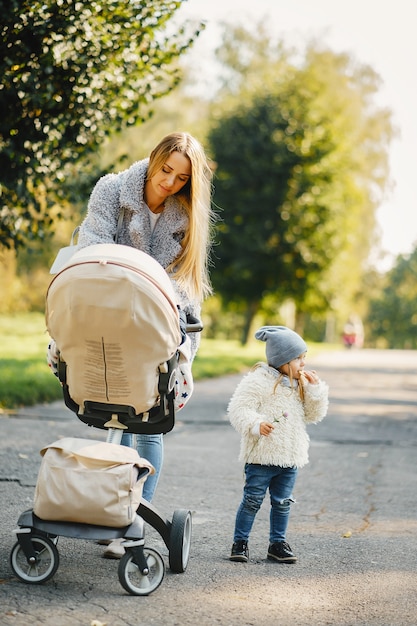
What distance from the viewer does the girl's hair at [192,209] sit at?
421 centimetres

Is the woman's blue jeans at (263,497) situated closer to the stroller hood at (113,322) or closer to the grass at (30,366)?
the stroller hood at (113,322)

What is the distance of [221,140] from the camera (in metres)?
31.1

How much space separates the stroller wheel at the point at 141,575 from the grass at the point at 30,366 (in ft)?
3.60

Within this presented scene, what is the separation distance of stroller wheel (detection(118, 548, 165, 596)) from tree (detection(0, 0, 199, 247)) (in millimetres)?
5360

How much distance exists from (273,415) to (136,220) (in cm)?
120

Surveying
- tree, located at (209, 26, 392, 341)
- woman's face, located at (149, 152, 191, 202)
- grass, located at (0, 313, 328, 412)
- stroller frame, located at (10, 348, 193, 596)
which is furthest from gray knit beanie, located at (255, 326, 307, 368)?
tree, located at (209, 26, 392, 341)

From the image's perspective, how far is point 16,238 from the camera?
9906 millimetres

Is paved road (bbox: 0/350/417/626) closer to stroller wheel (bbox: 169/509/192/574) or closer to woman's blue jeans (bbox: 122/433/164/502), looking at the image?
stroller wheel (bbox: 169/509/192/574)

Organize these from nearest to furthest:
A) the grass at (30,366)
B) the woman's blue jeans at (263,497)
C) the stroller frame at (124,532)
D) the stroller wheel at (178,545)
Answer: the stroller frame at (124,532), the stroller wheel at (178,545), the woman's blue jeans at (263,497), the grass at (30,366)

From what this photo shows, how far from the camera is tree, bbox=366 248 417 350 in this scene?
79.0m

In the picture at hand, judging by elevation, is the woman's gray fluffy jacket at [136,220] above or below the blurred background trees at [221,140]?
below

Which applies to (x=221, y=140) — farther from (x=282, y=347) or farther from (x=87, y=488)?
(x=87, y=488)

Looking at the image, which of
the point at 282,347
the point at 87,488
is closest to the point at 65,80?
the point at 282,347

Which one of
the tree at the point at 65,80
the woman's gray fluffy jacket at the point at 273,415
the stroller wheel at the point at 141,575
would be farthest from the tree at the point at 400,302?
the stroller wheel at the point at 141,575
